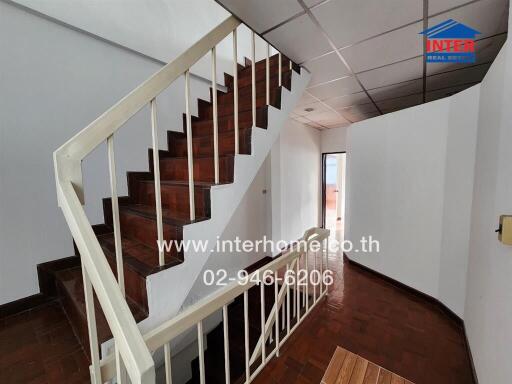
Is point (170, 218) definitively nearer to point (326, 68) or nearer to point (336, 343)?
point (336, 343)

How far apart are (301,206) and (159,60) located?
11.8 ft

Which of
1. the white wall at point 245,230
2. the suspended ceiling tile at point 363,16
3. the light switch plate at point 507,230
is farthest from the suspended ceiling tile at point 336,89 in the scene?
the light switch plate at point 507,230

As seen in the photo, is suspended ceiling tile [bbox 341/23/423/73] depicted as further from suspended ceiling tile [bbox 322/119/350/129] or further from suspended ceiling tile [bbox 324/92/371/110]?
suspended ceiling tile [bbox 322/119/350/129]

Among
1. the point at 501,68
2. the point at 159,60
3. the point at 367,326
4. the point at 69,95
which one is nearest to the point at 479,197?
the point at 501,68

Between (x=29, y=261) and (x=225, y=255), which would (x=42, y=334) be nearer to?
(x=29, y=261)

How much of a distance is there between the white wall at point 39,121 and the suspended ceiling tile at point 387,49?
2.32m

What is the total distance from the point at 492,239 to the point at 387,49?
67.9 inches

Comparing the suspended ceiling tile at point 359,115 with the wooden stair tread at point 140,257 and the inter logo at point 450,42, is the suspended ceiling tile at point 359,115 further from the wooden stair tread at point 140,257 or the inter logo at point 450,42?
the wooden stair tread at point 140,257

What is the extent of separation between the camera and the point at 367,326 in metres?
2.04

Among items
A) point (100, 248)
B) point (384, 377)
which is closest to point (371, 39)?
point (100, 248)

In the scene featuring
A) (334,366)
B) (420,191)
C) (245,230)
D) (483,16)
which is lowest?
(334,366)

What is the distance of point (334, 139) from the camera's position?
16.4 ft

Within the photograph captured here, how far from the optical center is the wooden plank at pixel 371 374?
4.57 ft

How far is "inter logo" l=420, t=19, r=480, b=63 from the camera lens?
162cm
